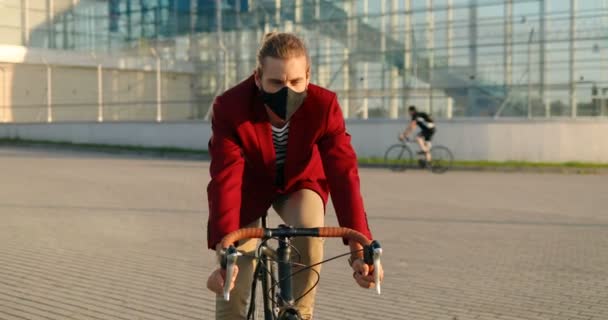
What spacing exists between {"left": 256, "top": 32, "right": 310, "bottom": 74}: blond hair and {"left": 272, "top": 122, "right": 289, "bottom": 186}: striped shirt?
325 mm

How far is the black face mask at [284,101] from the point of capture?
2.99m

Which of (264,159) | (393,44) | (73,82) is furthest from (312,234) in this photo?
(73,82)

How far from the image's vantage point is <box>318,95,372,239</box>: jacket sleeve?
3.09m

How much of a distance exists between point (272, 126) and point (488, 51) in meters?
29.7

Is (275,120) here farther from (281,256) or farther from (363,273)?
(363,273)

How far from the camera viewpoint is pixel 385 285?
7.15 m

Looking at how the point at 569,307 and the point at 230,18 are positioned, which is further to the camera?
the point at 230,18

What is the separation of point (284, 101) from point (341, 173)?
34 cm

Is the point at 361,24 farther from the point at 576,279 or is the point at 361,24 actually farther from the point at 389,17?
the point at 576,279

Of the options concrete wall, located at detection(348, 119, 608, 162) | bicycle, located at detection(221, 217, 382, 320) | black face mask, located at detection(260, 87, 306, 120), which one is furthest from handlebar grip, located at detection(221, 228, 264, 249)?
concrete wall, located at detection(348, 119, 608, 162)

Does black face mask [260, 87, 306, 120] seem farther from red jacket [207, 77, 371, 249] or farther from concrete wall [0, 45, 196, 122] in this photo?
concrete wall [0, 45, 196, 122]

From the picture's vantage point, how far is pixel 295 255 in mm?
3379

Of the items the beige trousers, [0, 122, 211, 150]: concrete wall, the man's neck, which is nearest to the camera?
the man's neck

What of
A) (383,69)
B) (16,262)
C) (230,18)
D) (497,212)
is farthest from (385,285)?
(230,18)
